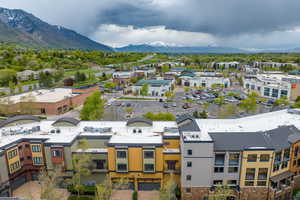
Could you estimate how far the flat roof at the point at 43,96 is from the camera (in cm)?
7344

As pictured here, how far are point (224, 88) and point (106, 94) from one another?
68950mm

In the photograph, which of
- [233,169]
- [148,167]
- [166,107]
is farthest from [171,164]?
[166,107]

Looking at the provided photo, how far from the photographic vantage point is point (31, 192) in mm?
35344

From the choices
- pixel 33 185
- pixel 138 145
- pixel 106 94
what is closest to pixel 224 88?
pixel 106 94

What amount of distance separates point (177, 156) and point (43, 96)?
6703cm

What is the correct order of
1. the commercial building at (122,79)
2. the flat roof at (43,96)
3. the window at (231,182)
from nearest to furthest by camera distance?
the window at (231,182) < the flat roof at (43,96) < the commercial building at (122,79)

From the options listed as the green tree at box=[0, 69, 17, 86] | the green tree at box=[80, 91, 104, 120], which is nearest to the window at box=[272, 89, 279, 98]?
the green tree at box=[80, 91, 104, 120]

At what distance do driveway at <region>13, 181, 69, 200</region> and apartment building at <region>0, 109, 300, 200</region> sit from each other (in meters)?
1.09

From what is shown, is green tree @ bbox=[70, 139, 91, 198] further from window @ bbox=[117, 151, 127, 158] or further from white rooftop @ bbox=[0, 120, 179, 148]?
window @ bbox=[117, 151, 127, 158]

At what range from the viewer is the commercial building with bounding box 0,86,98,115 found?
71.7 metres

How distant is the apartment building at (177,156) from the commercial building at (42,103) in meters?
33.4

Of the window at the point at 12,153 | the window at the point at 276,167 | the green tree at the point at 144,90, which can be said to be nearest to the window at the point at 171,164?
the window at the point at 276,167

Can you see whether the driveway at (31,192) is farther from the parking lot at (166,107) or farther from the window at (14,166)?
the parking lot at (166,107)

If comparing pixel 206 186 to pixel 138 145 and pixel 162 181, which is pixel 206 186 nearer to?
pixel 162 181
